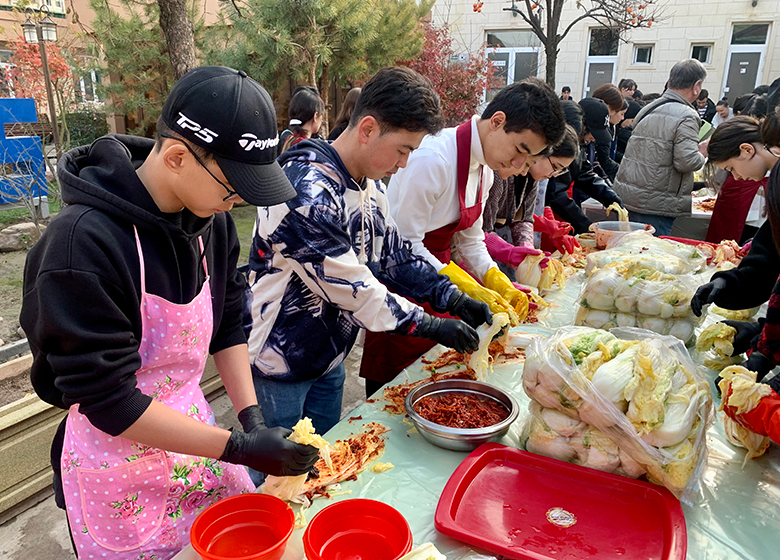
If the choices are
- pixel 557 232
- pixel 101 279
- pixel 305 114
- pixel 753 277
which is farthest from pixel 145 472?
pixel 305 114

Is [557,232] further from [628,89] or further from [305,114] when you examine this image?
[628,89]

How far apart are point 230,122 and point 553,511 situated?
49.3 inches

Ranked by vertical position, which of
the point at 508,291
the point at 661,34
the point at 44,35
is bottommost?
the point at 508,291

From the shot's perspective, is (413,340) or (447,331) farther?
(413,340)

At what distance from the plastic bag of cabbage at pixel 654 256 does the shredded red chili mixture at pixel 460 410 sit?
1.11 m

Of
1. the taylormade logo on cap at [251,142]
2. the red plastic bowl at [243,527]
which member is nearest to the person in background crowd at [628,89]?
the taylormade logo on cap at [251,142]

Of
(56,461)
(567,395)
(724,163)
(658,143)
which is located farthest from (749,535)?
(658,143)

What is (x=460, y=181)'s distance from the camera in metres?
2.49

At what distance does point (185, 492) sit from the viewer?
1356 millimetres

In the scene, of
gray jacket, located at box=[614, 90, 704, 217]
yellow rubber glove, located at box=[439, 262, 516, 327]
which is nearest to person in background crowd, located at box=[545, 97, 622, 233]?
gray jacket, located at box=[614, 90, 704, 217]

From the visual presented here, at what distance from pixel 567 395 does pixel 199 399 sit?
1.05 meters

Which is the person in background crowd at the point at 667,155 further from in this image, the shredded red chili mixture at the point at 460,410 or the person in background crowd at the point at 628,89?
the person in background crowd at the point at 628,89

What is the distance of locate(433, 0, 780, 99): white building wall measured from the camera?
13664 mm

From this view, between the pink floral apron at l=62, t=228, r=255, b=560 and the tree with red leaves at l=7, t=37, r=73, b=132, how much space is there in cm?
503
